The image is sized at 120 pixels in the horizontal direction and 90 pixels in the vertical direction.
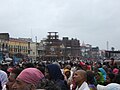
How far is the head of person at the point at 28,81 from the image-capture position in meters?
3.80

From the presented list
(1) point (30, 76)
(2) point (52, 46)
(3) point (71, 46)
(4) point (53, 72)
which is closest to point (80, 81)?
(4) point (53, 72)

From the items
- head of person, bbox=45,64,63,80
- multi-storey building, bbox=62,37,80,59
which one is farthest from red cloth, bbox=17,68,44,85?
multi-storey building, bbox=62,37,80,59

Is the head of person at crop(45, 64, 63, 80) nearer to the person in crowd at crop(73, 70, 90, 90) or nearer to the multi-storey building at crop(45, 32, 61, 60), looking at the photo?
the person in crowd at crop(73, 70, 90, 90)

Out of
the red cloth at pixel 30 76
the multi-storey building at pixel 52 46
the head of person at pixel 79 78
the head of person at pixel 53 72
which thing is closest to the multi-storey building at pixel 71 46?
the multi-storey building at pixel 52 46

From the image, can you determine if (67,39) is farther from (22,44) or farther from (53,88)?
(53,88)

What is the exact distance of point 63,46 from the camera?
136m

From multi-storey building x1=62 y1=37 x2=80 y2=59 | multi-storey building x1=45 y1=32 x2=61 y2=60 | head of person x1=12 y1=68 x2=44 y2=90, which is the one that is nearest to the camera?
head of person x1=12 y1=68 x2=44 y2=90

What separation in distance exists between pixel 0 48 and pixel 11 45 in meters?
13.2

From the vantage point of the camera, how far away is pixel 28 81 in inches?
152

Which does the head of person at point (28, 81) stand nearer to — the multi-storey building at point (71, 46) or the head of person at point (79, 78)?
the head of person at point (79, 78)

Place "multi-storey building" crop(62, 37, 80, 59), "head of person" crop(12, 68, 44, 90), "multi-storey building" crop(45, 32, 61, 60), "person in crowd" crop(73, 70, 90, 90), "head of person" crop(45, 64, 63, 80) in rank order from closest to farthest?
"head of person" crop(12, 68, 44, 90) → "head of person" crop(45, 64, 63, 80) → "person in crowd" crop(73, 70, 90, 90) → "multi-storey building" crop(45, 32, 61, 60) → "multi-storey building" crop(62, 37, 80, 59)

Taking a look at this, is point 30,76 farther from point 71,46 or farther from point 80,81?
point 71,46

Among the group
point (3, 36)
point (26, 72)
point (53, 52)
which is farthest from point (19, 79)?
point (53, 52)

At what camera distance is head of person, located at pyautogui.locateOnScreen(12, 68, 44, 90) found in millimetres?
3805
